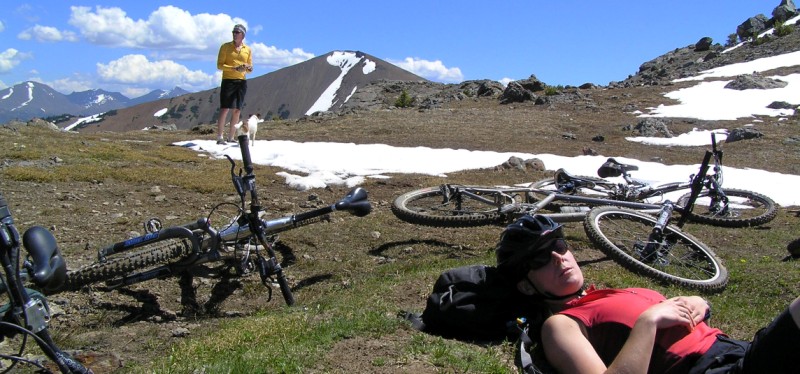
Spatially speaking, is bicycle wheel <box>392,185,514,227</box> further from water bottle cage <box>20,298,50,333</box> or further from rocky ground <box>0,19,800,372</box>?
water bottle cage <box>20,298,50,333</box>

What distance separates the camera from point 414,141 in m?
21.2

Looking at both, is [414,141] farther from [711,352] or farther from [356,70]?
[356,70]

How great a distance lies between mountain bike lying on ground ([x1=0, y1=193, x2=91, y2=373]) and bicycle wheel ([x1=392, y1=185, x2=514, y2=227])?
215 inches

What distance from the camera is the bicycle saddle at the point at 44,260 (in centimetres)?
308

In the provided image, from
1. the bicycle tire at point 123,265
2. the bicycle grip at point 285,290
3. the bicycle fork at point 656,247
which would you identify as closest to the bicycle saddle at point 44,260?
the bicycle grip at point 285,290

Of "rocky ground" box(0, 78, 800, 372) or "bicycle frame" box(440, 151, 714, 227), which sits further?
"bicycle frame" box(440, 151, 714, 227)

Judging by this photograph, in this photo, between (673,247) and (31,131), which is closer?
(673,247)

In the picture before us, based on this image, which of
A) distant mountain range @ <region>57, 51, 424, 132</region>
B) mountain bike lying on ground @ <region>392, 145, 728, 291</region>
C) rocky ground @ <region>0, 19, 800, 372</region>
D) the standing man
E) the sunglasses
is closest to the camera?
the sunglasses

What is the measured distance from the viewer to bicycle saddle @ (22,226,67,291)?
3.08 meters

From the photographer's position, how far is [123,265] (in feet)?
20.5

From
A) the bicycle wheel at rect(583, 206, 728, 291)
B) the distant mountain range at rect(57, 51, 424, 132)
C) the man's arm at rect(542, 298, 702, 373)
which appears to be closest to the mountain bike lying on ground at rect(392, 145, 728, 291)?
the bicycle wheel at rect(583, 206, 728, 291)

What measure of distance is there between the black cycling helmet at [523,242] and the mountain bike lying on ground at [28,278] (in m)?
3.02

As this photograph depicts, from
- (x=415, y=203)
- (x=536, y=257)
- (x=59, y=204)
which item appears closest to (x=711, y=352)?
(x=536, y=257)

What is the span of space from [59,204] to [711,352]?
9423 mm
